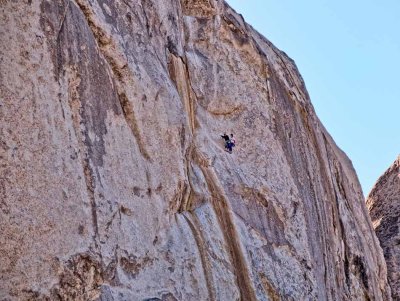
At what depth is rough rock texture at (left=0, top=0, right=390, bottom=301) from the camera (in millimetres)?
9336

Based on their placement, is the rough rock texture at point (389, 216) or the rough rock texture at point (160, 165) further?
the rough rock texture at point (389, 216)

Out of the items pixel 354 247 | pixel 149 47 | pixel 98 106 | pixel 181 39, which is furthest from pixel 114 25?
pixel 354 247

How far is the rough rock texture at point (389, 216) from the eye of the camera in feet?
65.9

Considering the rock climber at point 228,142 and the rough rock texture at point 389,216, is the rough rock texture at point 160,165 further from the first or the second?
the rough rock texture at point 389,216

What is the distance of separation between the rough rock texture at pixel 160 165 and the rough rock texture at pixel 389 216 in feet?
10.4

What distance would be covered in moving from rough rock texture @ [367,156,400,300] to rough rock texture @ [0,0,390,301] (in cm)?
317

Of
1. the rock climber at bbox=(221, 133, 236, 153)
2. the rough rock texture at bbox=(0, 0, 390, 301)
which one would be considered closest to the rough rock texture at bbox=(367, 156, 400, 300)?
the rough rock texture at bbox=(0, 0, 390, 301)

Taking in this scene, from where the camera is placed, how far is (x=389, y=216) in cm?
2112

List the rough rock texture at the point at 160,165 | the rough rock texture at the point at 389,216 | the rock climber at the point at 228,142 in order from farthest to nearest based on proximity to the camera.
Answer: the rough rock texture at the point at 389,216 < the rock climber at the point at 228,142 < the rough rock texture at the point at 160,165

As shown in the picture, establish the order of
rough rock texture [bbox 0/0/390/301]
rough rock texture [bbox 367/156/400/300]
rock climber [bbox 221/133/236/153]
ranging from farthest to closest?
rough rock texture [bbox 367/156/400/300], rock climber [bbox 221/133/236/153], rough rock texture [bbox 0/0/390/301]

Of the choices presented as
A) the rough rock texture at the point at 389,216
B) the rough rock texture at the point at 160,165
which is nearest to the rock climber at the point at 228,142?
the rough rock texture at the point at 160,165

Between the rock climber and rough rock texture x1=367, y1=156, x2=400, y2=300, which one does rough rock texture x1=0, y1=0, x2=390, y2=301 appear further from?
rough rock texture x1=367, y1=156, x2=400, y2=300

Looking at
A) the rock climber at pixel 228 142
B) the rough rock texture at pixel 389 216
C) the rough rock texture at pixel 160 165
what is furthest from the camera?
the rough rock texture at pixel 389 216

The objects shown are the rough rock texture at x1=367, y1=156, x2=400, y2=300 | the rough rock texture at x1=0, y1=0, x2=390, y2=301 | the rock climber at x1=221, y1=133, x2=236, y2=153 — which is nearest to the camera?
the rough rock texture at x1=0, y1=0, x2=390, y2=301
